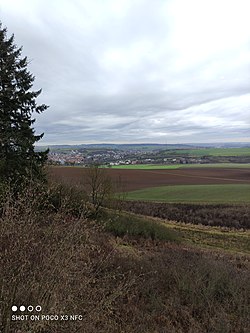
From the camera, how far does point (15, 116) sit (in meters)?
15.1

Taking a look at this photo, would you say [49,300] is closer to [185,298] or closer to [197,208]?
[185,298]

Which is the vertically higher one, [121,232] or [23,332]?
[23,332]

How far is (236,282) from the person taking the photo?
7.35 m

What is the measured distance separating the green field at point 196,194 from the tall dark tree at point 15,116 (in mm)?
29785

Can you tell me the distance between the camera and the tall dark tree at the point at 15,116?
46.2 feet

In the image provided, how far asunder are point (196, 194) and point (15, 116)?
37.7 metres

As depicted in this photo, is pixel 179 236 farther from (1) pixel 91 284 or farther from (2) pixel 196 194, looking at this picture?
(2) pixel 196 194

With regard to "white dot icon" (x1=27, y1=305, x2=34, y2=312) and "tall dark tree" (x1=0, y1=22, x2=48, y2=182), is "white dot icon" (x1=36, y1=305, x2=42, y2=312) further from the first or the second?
"tall dark tree" (x1=0, y1=22, x2=48, y2=182)

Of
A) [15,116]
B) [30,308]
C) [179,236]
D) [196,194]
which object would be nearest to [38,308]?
[30,308]

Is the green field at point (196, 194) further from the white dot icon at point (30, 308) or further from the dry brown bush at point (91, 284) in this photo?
the white dot icon at point (30, 308)

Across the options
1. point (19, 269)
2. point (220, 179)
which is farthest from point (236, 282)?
point (220, 179)

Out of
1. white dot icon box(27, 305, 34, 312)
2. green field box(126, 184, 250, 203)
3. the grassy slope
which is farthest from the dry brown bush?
green field box(126, 184, 250, 203)

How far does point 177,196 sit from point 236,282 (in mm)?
37256

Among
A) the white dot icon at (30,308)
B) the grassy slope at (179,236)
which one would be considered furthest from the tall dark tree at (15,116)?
the white dot icon at (30,308)
